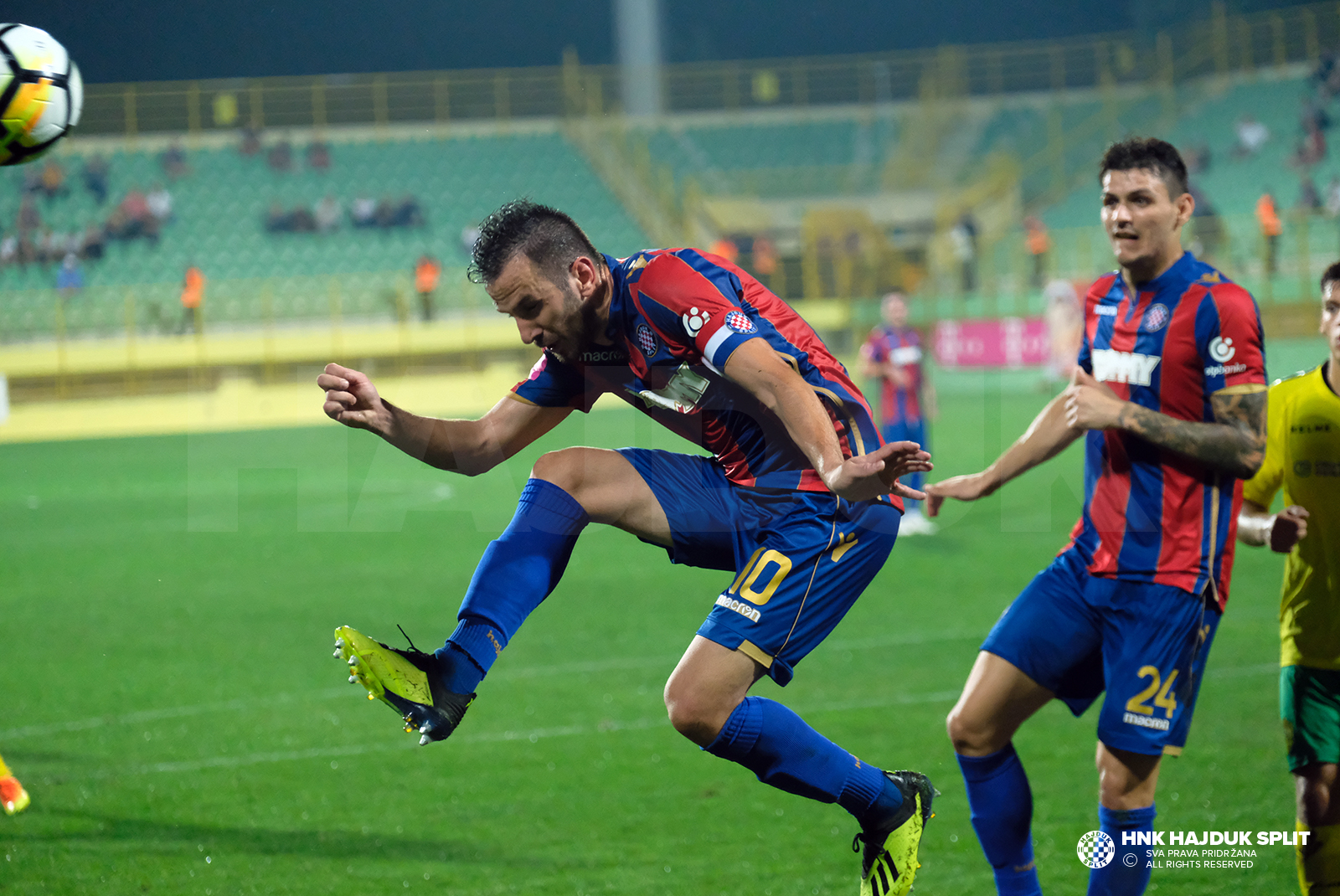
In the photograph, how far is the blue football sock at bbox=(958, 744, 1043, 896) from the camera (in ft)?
13.4

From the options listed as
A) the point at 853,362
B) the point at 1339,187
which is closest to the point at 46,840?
the point at 853,362

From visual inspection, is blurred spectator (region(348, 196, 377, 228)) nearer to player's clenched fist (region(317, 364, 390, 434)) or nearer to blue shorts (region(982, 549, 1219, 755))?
player's clenched fist (region(317, 364, 390, 434))

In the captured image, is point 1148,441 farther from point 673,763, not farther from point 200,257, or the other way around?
point 200,257

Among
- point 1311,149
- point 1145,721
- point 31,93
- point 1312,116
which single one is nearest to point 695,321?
point 1145,721

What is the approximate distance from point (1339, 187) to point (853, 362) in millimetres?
10148

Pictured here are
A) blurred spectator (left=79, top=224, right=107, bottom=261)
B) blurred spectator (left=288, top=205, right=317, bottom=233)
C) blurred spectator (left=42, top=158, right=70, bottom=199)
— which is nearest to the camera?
blurred spectator (left=79, top=224, right=107, bottom=261)

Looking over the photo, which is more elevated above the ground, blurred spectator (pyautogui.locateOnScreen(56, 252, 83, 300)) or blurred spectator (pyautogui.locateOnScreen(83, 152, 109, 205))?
blurred spectator (pyautogui.locateOnScreen(83, 152, 109, 205))

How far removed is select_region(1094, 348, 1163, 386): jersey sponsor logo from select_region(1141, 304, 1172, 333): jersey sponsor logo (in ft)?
A: 0.26

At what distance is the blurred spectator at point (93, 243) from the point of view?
29578 mm

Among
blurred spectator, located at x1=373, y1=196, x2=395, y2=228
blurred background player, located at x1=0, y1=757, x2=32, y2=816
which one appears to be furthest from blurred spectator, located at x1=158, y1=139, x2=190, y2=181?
blurred background player, located at x1=0, y1=757, x2=32, y2=816

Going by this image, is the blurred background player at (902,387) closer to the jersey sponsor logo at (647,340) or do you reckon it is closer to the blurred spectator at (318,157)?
the jersey sponsor logo at (647,340)

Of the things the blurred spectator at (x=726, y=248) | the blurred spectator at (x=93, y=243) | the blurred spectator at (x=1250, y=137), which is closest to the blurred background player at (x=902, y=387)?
the blurred spectator at (x=726, y=248)

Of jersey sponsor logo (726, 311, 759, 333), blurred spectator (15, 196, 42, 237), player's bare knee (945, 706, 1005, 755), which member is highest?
blurred spectator (15, 196, 42, 237)

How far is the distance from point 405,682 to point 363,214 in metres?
30.2
